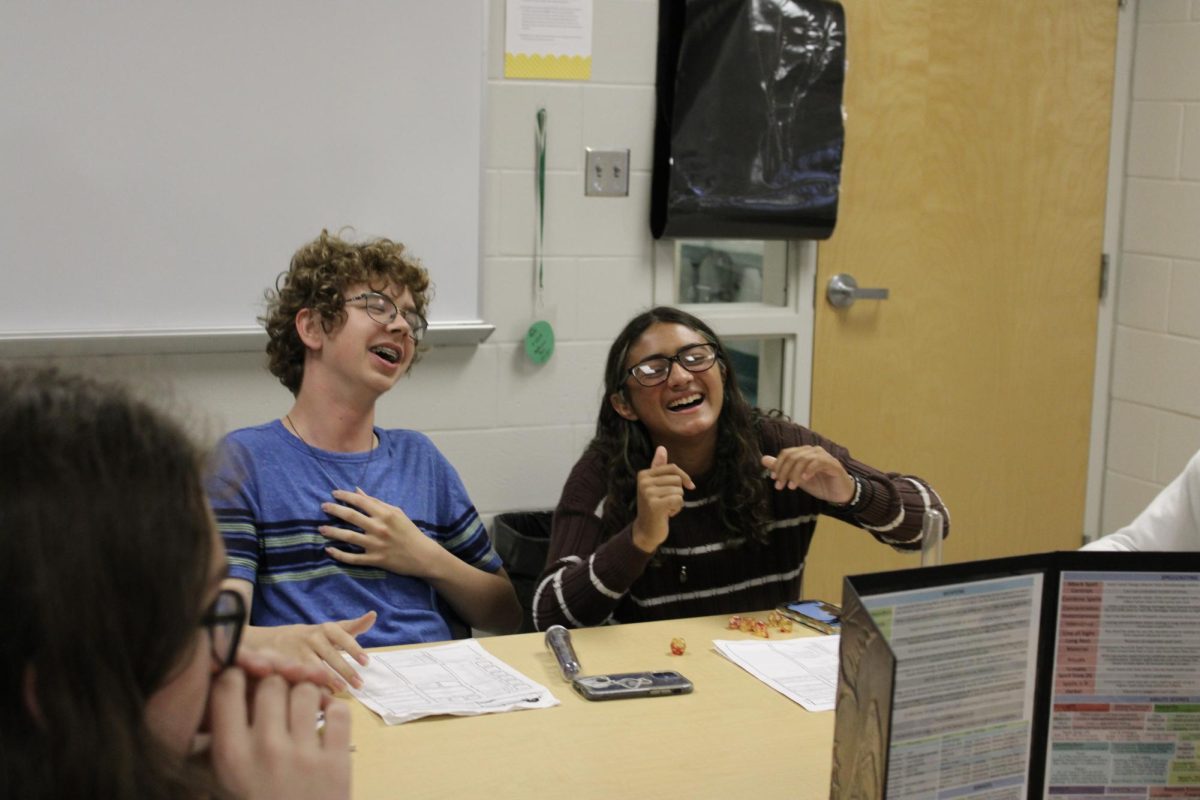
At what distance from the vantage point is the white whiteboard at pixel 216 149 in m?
2.70

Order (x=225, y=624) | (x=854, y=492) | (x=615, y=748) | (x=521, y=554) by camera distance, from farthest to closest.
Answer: (x=521, y=554), (x=854, y=492), (x=615, y=748), (x=225, y=624)

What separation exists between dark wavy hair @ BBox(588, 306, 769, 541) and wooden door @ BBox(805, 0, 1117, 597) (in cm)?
121

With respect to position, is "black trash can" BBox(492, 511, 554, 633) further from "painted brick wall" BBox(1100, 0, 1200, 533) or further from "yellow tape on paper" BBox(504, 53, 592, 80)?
"painted brick wall" BBox(1100, 0, 1200, 533)

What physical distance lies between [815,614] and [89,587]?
1.55 metres

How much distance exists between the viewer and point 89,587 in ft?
2.59

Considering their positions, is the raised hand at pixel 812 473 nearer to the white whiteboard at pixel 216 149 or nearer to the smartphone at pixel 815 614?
the smartphone at pixel 815 614

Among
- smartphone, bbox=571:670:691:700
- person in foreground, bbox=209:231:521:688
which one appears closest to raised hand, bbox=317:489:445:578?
person in foreground, bbox=209:231:521:688

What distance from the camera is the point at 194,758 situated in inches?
37.4

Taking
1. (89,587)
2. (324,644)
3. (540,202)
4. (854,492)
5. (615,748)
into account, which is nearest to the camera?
(89,587)

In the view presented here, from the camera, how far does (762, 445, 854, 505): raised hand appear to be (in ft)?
7.29

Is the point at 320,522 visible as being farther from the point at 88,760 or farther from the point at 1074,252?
the point at 1074,252

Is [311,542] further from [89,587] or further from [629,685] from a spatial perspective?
[89,587]

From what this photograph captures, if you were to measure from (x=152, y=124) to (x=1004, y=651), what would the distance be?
2.16 m

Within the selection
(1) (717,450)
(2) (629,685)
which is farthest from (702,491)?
(2) (629,685)
